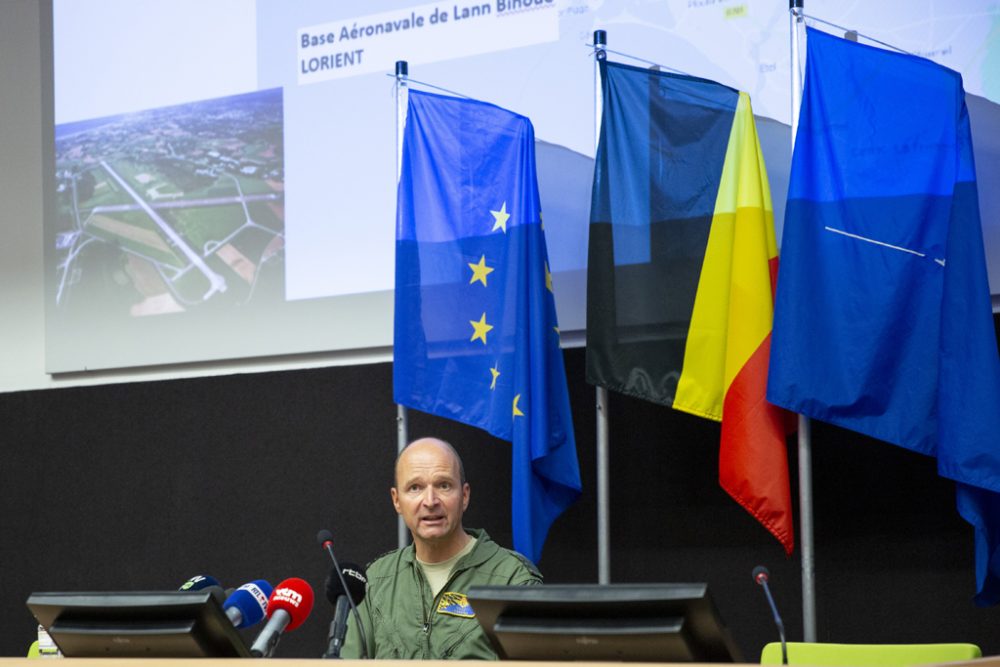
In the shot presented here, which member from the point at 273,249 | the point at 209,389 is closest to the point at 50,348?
the point at 209,389

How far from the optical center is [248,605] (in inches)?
101

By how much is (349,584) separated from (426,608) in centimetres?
51

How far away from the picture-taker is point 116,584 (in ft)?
17.3

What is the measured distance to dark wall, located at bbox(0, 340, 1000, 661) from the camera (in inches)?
160

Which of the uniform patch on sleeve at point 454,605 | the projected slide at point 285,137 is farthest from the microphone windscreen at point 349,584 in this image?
the projected slide at point 285,137

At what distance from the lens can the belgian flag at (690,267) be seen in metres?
3.81

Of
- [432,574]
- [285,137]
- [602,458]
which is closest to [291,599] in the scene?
[432,574]

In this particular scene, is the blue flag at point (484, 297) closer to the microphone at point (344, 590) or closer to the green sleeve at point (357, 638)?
the green sleeve at point (357, 638)

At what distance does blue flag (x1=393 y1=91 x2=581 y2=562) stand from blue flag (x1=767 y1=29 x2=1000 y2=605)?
774 mm

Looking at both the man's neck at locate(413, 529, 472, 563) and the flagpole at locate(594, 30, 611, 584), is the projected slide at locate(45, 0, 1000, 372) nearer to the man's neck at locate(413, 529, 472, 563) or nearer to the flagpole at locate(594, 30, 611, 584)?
the flagpole at locate(594, 30, 611, 584)

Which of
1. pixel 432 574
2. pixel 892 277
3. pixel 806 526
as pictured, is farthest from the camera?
pixel 806 526

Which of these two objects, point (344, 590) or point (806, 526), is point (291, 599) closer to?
point (344, 590)

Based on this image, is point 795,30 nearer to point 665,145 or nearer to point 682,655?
point 665,145

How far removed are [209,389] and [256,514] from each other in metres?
0.55
